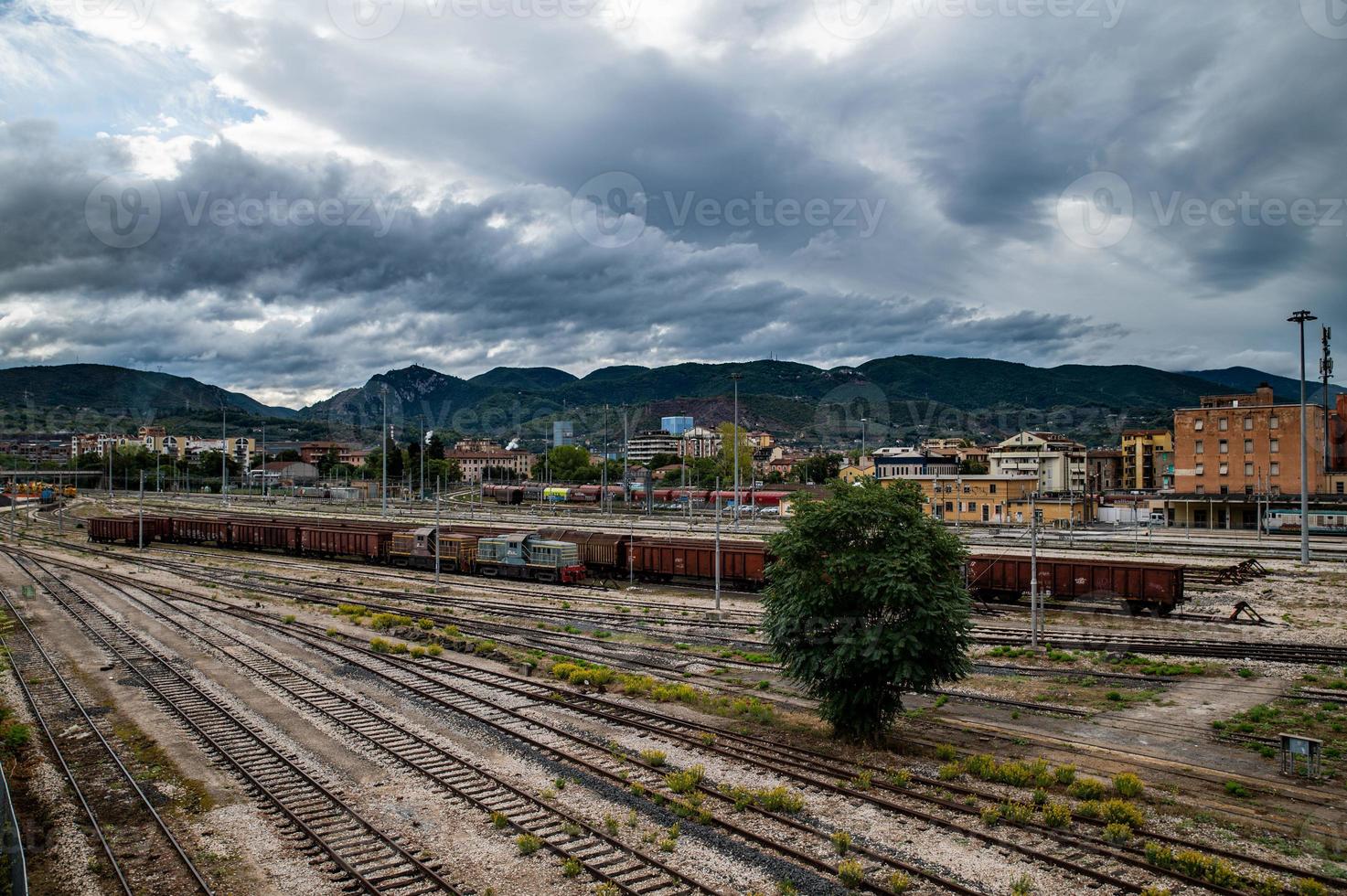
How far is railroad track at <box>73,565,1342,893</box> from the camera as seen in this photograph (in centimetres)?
1280

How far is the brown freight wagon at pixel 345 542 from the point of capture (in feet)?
192

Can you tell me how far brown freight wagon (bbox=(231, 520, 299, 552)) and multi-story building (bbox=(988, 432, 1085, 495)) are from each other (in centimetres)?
8516

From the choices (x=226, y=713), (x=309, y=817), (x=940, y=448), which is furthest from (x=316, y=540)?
(x=940, y=448)

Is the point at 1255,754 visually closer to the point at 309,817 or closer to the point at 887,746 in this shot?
the point at 887,746

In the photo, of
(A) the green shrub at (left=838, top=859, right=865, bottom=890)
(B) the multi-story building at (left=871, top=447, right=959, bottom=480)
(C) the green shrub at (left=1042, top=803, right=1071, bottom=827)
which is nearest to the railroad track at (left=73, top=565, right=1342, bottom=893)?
(C) the green shrub at (left=1042, top=803, right=1071, bottom=827)

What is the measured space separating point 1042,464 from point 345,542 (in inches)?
3653

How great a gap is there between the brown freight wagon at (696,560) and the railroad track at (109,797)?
92.4 feet

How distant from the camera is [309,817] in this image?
14547mm

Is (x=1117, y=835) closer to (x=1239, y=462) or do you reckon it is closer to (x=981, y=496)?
(x=981, y=496)

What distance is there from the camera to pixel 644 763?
17.2 meters

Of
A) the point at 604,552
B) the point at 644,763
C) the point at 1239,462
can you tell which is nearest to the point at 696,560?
the point at 604,552

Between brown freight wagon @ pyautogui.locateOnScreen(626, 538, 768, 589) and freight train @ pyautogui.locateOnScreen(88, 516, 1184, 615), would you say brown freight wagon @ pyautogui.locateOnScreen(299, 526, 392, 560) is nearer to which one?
freight train @ pyautogui.locateOnScreen(88, 516, 1184, 615)

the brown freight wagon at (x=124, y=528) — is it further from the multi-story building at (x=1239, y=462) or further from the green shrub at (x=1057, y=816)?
the multi-story building at (x=1239, y=462)


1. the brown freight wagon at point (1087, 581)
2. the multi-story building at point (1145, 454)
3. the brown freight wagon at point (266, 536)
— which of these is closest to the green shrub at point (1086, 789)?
the brown freight wagon at point (1087, 581)
